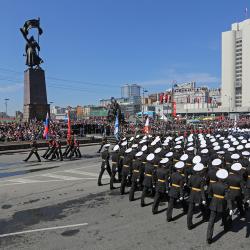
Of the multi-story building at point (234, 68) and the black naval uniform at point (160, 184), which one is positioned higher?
the multi-story building at point (234, 68)

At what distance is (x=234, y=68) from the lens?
163 metres

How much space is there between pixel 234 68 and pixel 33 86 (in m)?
137

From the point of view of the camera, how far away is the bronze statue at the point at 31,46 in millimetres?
39969

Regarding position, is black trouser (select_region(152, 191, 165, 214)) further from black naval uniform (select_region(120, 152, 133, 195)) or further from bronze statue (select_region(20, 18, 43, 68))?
bronze statue (select_region(20, 18, 43, 68))

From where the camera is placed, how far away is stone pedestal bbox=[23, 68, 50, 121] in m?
38.9

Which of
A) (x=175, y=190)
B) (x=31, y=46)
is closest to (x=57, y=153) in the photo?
(x=175, y=190)

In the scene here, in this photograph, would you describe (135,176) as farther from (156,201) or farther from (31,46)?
(31,46)

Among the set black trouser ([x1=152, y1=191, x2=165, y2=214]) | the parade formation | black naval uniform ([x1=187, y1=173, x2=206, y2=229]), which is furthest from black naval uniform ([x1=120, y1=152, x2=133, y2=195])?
black naval uniform ([x1=187, y1=173, x2=206, y2=229])

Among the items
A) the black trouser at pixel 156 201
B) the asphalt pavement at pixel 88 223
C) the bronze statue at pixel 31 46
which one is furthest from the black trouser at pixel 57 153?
the bronze statue at pixel 31 46

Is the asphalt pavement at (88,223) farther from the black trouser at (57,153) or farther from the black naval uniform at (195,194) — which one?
the black trouser at (57,153)

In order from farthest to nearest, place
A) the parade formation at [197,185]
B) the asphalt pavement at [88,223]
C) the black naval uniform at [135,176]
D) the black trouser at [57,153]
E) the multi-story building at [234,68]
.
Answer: the multi-story building at [234,68] → the black trouser at [57,153] → the black naval uniform at [135,176] → the parade formation at [197,185] → the asphalt pavement at [88,223]

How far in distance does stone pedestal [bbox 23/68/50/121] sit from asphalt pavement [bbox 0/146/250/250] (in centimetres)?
2470

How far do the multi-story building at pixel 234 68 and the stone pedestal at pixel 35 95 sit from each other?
126804 millimetres

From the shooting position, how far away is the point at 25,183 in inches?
605
